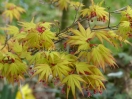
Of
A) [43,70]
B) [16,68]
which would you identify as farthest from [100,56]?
[16,68]

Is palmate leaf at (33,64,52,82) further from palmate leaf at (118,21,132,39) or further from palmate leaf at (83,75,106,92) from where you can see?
palmate leaf at (118,21,132,39)

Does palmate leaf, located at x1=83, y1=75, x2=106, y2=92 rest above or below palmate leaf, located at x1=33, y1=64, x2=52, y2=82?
below

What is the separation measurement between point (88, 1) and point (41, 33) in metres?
0.46

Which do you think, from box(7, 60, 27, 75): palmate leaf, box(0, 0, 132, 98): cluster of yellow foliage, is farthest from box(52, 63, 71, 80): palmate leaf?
box(7, 60, 27, 75): palmate leaf

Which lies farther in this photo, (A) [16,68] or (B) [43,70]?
(A) [16,68]

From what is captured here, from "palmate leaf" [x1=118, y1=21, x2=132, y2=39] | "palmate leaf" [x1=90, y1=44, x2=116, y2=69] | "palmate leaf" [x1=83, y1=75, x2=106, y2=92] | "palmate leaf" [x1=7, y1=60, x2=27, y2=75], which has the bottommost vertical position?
"palmate leaf" [x1=83, y1=75, x2=106, y2=92]

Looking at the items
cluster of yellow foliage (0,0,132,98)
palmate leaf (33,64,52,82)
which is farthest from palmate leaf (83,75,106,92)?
palmate leaf (33,64,52,82)

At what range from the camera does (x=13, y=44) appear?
1.30 metres

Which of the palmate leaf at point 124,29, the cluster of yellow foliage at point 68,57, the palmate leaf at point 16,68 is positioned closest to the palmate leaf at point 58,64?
the cluster of yellow foliage at point 68,57

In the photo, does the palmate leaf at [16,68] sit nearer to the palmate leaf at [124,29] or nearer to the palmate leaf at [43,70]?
the palmate leaf at [43,70]

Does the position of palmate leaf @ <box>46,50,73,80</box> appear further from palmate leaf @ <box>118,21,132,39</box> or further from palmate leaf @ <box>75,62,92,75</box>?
palmate leaf @ <box>118,21,132,39</box>

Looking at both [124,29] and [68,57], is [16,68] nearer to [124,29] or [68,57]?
[68,57]

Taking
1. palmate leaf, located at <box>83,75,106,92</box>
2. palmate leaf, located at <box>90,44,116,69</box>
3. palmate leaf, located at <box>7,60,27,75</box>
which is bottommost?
palmate leaf, located at <box>83,75,106,92</box>

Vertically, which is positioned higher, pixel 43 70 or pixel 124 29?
pixel 124 29
